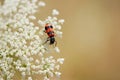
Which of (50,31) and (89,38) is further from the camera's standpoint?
(89,38)

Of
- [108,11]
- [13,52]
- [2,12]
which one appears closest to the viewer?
[13,52]

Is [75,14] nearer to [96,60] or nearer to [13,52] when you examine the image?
[96,60]

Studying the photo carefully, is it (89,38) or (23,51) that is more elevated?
(89,38)

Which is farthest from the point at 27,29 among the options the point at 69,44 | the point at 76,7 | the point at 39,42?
the point at 76,7

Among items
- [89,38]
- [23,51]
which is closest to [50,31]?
[23,51]

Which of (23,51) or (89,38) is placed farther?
(89,38)

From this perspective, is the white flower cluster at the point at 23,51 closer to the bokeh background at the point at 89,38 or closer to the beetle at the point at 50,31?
the beetle at the point at 50,31

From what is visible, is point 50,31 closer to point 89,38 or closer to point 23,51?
point 23,51

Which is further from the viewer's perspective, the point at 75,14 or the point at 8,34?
the point at 75,14
